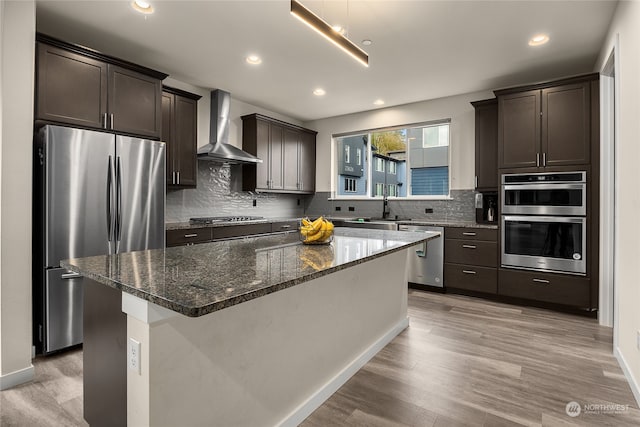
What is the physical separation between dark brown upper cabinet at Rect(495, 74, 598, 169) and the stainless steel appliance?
135 mm

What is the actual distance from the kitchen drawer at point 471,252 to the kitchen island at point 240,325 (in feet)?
7.14

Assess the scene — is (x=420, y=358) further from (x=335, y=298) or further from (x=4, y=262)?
(x=4, y=262)

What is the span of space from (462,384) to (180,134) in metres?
3.63

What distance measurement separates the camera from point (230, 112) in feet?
16.1

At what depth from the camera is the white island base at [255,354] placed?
1.17 metres

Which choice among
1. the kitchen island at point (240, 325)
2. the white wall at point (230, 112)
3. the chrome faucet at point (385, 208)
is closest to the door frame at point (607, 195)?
the kitchen island at point (240, 325)

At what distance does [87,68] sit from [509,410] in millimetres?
3870

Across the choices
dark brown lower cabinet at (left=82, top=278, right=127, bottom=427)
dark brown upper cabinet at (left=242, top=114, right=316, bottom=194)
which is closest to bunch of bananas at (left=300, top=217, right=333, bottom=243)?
dark brown lower cabinet at (left=82, top=278, right=127, bottom=427)

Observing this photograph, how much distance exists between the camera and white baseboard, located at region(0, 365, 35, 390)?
213 cm

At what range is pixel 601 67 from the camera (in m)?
3.24

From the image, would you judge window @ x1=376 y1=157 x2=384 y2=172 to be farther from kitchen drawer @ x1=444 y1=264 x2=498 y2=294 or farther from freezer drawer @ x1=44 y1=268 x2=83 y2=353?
freezer drawer @ x1=44 y1=268 x2=83 y2=353

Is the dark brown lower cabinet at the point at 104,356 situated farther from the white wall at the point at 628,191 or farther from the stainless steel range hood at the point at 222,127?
the stainless steel range hood at the point at 222,127

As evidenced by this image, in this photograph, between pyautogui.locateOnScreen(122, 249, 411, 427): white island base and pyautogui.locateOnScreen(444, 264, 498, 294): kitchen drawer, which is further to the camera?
pyautogui.locateOnScreen(444, 264, 498, 294): kitchen drawer

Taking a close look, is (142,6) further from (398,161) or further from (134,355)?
(398,161)
